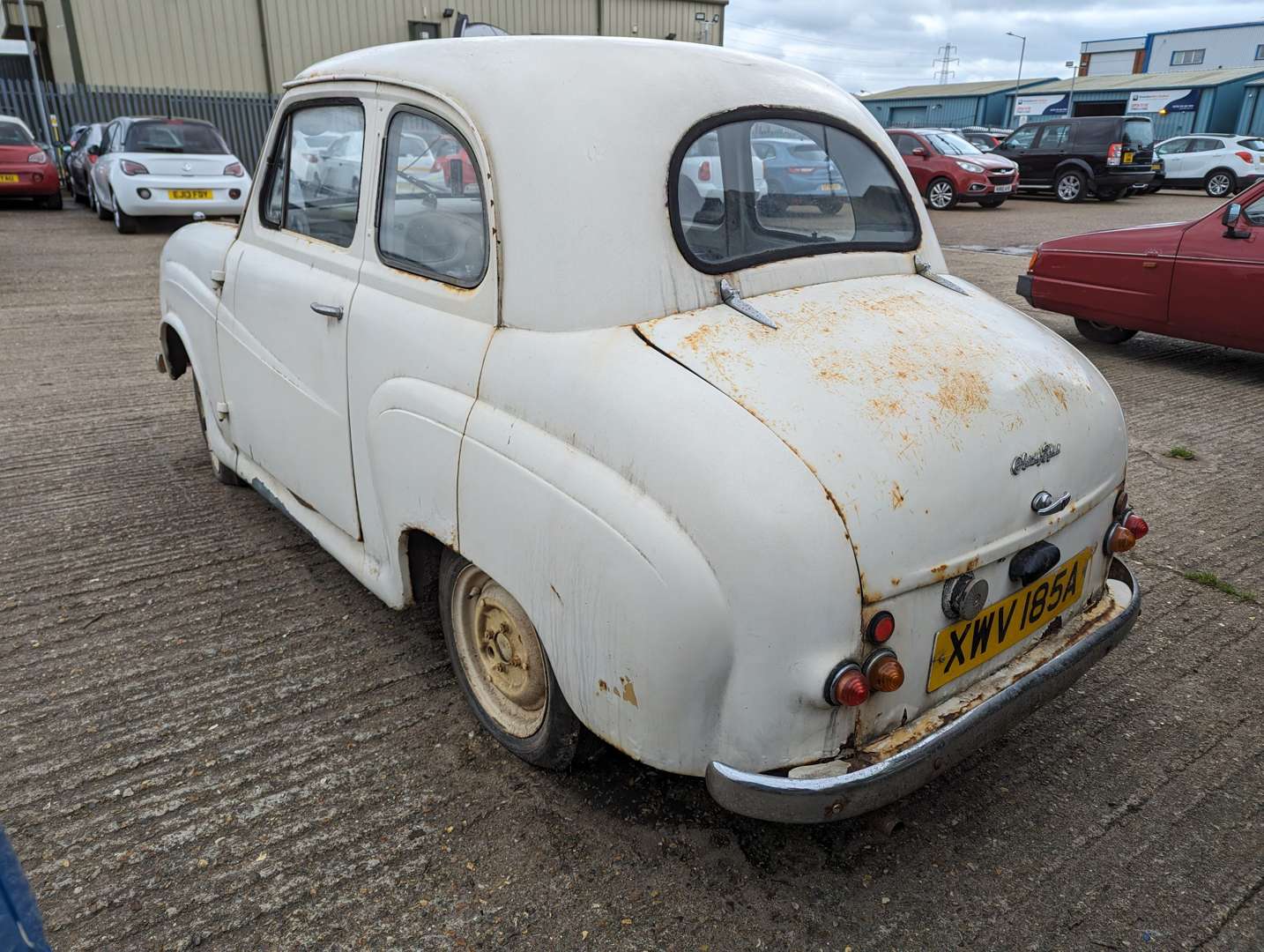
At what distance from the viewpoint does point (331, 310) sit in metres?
2.83

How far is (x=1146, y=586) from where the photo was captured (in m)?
3.67

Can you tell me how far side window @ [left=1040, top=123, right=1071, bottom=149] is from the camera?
19.5 m

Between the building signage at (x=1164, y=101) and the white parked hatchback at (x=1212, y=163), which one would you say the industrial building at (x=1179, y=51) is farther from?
the white parked hatchback at (x=1212, y=163)

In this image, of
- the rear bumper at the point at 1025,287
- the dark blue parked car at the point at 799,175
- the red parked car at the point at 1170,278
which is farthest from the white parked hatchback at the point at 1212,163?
the dark blue parked car at the point at 799,175

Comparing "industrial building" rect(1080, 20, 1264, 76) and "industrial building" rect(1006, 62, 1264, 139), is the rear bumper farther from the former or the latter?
"industrial building" rect(1080, 20, 1264, 76)

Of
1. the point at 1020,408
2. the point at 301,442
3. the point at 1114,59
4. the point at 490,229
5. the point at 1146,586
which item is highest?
the point at 1114,59

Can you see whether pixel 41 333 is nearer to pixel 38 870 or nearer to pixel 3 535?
pixel 3 535

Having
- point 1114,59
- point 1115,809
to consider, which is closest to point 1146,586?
point 1115,809

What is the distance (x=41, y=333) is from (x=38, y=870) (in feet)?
20.8

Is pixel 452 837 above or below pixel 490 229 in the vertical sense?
below

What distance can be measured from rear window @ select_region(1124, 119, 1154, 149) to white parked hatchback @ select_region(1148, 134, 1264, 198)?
10.3 feet

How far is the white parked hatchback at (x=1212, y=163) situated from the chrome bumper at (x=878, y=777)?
23480mm

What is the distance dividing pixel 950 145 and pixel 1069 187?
3.09 m

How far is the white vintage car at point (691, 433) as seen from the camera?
189cm
